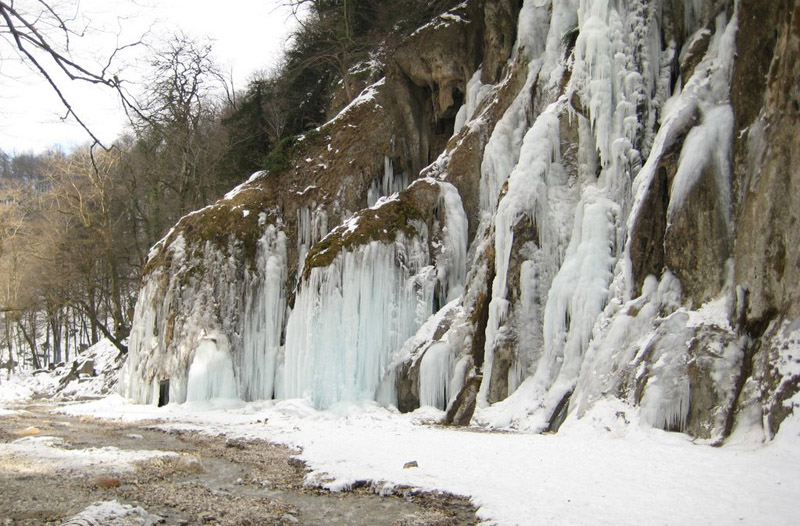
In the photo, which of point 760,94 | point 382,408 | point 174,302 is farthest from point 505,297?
point 174,302

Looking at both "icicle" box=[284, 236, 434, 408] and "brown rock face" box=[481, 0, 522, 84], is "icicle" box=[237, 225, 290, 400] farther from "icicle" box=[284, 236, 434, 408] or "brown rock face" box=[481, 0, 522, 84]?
"brown rock face" box=[481, 0, 522, 84]

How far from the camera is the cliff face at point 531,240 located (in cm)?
778

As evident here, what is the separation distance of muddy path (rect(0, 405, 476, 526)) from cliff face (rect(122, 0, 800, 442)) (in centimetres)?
380

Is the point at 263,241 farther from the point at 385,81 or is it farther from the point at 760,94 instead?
the point at 760,94

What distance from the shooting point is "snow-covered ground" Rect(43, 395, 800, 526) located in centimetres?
488

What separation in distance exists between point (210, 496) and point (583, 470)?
3756mm

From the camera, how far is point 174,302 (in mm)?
18844

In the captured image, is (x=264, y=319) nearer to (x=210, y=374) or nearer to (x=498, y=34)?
(x=210, y=374)

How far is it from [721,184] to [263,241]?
1379 centimetres

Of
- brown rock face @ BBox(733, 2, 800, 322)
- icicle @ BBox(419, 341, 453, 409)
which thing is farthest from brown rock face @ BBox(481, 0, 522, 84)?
brown rock face @ BBox(733, 2, 800, 322)

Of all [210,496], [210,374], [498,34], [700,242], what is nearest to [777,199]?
[700,242]

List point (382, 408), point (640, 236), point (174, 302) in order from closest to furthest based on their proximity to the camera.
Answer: point (640, 236) < point (382, 408) < point (174, 302)

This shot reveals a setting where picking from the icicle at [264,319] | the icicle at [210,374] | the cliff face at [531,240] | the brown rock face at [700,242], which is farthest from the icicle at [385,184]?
the brown rock face at [700,242]

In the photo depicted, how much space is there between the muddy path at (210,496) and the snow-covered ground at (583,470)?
0.28 m
